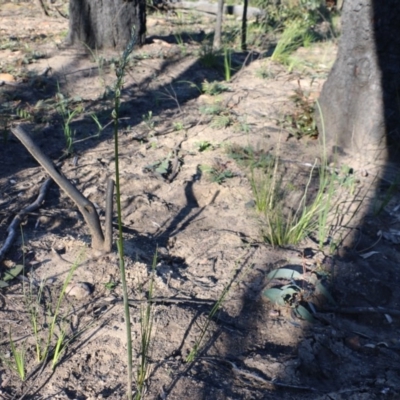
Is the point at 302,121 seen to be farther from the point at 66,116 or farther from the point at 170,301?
the point at 170,301

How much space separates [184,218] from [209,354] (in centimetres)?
119

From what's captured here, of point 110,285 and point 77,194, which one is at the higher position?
point 77,194

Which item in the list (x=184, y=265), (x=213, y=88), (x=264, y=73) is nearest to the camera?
(x=184, y=265)

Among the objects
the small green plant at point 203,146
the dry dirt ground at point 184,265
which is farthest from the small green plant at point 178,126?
the small green plant at point 203,146

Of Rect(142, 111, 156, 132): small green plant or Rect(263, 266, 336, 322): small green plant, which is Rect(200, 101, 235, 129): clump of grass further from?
Rect(263, 266, 336, 322): small green plant

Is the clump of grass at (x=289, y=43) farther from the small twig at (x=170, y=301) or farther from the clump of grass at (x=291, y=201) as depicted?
the small twig at (x=170, y=301)

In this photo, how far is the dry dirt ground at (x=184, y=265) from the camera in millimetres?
2324

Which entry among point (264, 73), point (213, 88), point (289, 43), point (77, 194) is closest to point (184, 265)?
point (77, 194)

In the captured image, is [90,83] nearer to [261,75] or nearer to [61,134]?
[61,134]

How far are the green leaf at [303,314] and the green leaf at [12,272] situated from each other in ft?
4.16

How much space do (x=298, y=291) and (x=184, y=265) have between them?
602 millimetres

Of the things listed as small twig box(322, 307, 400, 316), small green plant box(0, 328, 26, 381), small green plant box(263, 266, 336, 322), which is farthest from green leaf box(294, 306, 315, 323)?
small green plant box(0, 328, 26, 381)

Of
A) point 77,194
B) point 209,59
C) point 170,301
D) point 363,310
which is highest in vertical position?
point 77,194

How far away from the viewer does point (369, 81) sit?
4.21 m
